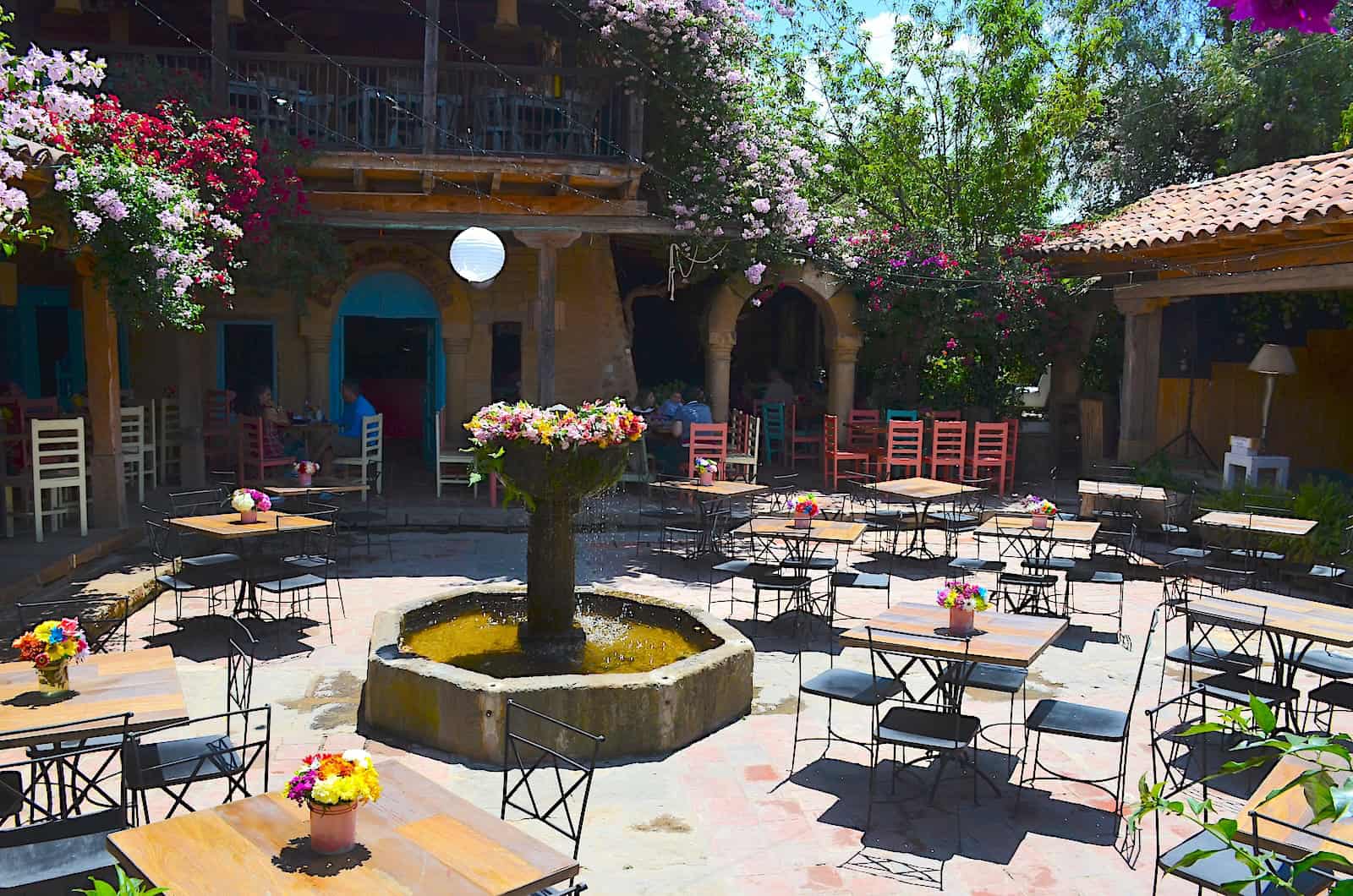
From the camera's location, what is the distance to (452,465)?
13.3 metres

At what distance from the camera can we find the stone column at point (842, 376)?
1458cm

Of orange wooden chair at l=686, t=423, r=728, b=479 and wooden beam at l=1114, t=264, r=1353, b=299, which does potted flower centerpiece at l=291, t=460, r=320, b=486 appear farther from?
wooden beam at l=1114, t=264, r=1353, b=299

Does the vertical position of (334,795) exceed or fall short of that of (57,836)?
it exceeds it

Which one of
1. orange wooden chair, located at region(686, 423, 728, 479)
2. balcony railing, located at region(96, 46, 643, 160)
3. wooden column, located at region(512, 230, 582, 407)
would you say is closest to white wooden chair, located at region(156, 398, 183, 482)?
balcony railing, located at region(96, 46, 643, 160)

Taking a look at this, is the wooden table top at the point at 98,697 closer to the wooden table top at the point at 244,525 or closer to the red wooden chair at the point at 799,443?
the wooden table top at the point at 244,525

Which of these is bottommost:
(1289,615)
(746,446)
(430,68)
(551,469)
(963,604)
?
(1289,615)

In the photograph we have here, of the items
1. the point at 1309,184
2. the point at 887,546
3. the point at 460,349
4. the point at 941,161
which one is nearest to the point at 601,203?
the point at 460,349

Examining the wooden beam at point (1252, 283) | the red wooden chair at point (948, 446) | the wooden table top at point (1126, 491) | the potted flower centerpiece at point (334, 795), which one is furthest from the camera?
the red wooden chair at point (948, 446)

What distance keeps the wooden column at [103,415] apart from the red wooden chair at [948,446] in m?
8.49

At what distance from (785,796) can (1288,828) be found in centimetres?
224

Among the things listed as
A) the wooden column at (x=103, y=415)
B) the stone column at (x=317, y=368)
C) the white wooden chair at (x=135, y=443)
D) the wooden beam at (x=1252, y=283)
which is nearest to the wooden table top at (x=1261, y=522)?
the wooden beam at (x=1252, y=283)

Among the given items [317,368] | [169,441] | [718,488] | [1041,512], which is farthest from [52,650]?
[317,368]

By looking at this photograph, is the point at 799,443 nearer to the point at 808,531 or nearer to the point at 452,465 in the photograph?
the point at 452,465

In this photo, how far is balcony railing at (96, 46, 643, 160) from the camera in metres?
11.0
